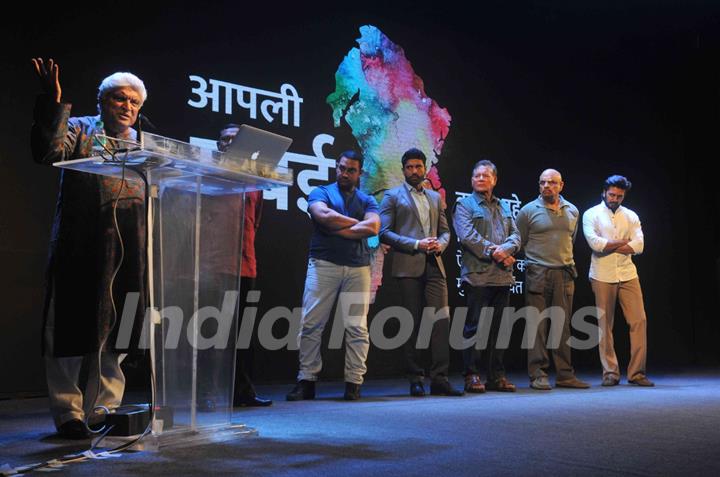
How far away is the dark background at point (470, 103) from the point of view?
4.35 metres

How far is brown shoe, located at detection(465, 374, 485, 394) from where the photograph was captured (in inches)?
182

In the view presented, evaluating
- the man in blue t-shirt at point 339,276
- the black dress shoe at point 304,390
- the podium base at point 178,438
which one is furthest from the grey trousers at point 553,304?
the podium base at point 178,438

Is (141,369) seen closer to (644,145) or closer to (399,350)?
(399,350)

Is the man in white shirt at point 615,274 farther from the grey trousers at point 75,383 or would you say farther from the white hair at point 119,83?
the white hair at point 119,83

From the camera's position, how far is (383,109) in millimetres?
6016

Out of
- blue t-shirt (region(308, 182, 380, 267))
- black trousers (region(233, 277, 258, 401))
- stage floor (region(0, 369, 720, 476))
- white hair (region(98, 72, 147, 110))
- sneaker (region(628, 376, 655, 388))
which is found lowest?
sneaker (region(628, 376, 655, 388))

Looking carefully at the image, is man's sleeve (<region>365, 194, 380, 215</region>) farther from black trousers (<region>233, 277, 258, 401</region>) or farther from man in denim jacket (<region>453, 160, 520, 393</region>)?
black trousers (<region>233, 277, 258, 401</region>)

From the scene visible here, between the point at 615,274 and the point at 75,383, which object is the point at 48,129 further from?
the point at 615,274

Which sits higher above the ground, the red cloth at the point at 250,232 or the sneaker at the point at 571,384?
the red cloth at the point at 250,232

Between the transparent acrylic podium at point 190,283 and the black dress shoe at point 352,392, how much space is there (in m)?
1.61

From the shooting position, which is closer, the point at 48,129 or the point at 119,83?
the point at 48,129

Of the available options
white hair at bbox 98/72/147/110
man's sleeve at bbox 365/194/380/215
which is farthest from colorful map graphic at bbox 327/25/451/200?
white hair at bbox 98/72/147/110

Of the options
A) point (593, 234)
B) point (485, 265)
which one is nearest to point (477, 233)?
point (485, 265)

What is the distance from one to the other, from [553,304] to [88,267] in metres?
3.40
